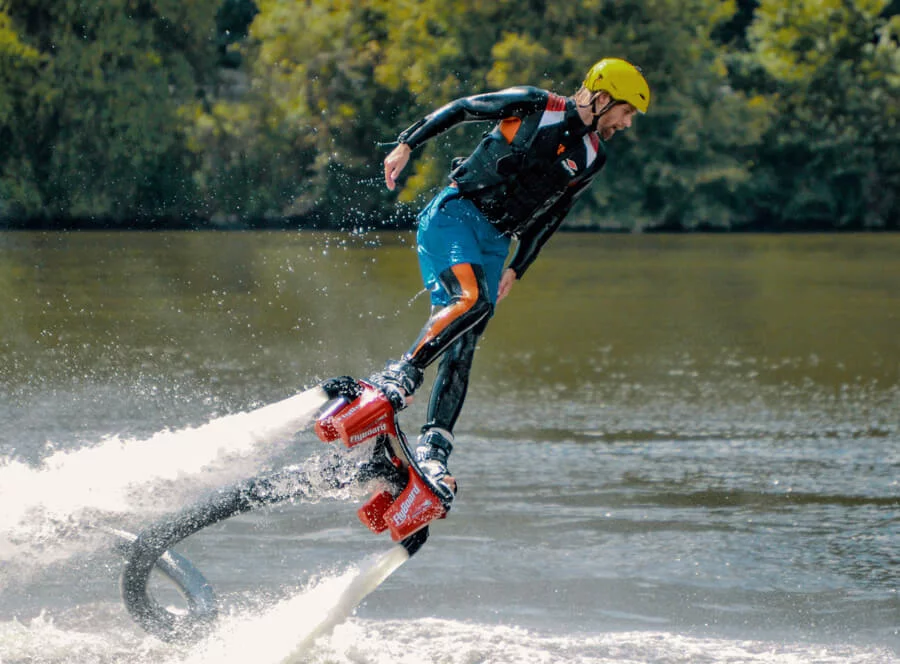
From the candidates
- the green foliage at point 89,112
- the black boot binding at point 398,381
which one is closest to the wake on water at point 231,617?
the black boot binding at point 398,381

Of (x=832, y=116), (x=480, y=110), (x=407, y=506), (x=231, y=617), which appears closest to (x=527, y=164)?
(x=480, y=110)

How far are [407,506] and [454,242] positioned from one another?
3.40ft

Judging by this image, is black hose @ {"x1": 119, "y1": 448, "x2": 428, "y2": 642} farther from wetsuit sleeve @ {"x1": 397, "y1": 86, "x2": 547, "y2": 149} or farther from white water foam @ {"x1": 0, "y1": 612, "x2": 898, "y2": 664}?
wetsuit sleeve @ {"x1": 397, "y1": 86, "x2": 547, "y2": 149}

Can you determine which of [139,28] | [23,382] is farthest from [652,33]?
[23,382]

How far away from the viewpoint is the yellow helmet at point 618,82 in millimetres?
5844

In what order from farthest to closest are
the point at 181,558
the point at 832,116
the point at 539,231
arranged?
the point at 832,116 → the point at 539,231 → the point at 181,558

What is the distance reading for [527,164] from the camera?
5.98 m

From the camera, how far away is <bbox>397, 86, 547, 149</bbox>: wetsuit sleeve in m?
5.84

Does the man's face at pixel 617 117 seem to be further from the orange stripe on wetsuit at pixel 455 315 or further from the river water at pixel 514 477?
the river water at pixel 514 477

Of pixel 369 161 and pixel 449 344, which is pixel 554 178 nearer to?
pixel 449 344

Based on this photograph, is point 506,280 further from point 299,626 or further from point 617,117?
point 299,626

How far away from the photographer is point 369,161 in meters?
40.4

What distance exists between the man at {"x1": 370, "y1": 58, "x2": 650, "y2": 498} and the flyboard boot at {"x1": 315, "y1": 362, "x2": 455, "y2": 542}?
28 mm

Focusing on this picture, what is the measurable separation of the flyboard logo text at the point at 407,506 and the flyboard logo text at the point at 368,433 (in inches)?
11.9
